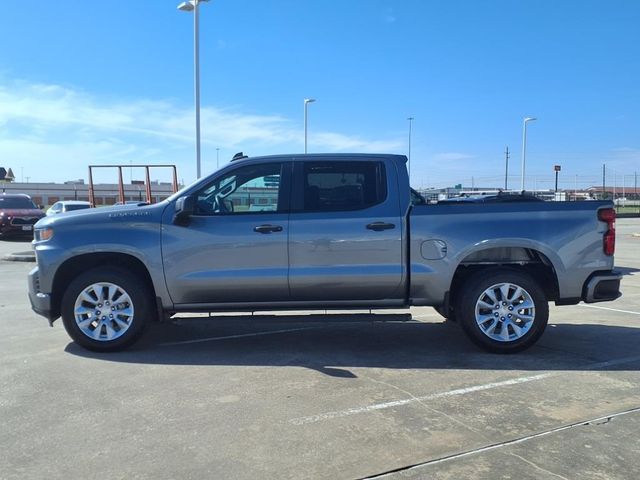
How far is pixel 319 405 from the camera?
14.8 ft

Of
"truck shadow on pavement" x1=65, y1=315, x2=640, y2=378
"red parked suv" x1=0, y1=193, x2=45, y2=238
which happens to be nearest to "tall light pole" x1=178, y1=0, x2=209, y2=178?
"red parked suv" x1=0, y1=193, x2=45, y2=238

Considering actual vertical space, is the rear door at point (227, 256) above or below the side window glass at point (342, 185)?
below

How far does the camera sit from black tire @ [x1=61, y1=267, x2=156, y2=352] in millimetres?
5805

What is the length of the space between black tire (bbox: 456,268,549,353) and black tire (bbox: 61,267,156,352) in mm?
3313

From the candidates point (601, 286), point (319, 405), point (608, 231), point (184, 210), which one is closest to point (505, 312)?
point (601, 286)

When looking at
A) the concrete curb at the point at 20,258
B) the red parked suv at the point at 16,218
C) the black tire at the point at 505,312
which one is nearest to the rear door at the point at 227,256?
the black tire at the point at 505,312

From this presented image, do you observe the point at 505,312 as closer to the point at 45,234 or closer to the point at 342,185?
the point at 342,185

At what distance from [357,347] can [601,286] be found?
2609mm

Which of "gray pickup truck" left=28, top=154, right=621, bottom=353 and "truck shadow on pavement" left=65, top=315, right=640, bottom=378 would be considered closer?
"truck shadow on pavement" left=65, top=315, right=640, bottom=378

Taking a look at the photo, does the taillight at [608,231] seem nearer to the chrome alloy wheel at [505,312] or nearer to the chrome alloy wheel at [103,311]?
the chrome alloy wheel at [505,312]

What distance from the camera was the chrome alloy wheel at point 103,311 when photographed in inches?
229

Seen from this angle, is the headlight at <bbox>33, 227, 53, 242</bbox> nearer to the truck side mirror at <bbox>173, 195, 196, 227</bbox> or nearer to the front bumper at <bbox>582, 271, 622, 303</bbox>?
the truck side mirror at <bbox>173, 195, 196, 227</bbox>

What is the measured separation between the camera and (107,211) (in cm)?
593

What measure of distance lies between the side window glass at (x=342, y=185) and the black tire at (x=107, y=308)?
76.4 inches
